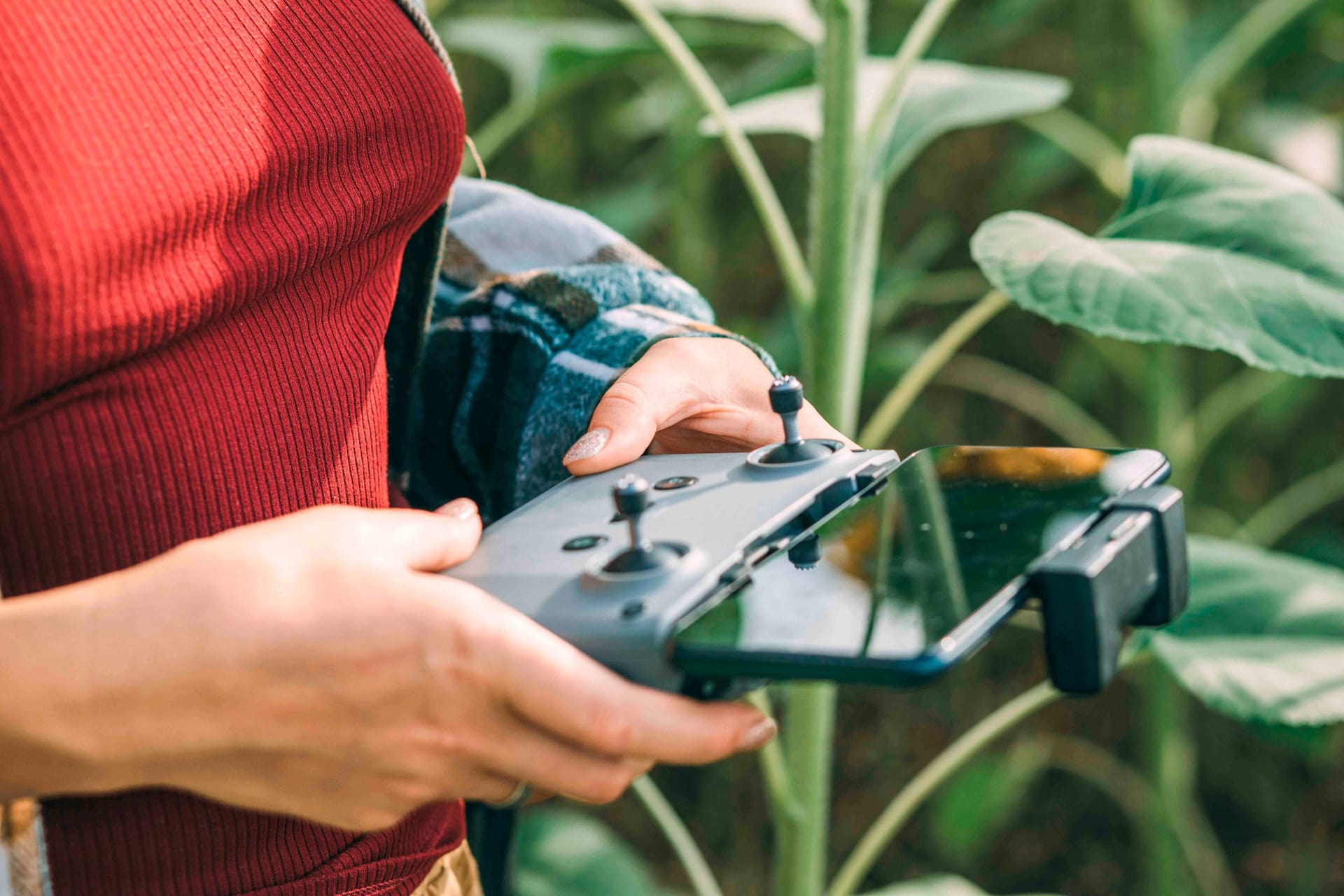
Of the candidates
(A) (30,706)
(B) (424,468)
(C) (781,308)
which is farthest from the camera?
(C) (781,308)

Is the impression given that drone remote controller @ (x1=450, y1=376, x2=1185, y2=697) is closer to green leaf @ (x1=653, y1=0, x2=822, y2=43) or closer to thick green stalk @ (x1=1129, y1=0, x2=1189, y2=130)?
green leaf @ (x1=653, y1=0, x2=822, y2=43)

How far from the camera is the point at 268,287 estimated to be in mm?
350

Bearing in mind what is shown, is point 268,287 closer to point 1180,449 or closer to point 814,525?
point 814,525

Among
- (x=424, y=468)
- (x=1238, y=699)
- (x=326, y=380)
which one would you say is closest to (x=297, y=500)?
(x=326, y=380)

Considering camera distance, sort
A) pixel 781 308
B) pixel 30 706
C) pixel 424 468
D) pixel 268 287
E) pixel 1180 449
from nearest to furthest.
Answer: pixel 30 706
pixel 268 287
pixel 424 468
pixel 1180 449
pixel 781 308

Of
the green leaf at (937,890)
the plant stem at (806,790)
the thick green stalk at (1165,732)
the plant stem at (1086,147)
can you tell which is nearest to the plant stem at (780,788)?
the plant stem at (806,790)

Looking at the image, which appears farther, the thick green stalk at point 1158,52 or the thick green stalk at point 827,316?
the thick green stalk at point 1158,52

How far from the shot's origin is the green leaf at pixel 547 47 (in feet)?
2.65

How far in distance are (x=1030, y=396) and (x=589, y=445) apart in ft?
2.23

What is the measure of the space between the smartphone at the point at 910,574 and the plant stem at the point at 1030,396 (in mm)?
543

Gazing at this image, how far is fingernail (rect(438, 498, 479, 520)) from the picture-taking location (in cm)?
32

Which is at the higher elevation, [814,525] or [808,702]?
[814,525]

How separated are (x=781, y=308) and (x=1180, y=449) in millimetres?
584

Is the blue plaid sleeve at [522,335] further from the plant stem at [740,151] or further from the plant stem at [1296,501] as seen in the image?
the plant stem at [1296,501]
